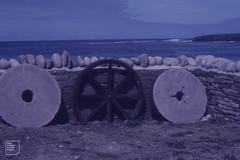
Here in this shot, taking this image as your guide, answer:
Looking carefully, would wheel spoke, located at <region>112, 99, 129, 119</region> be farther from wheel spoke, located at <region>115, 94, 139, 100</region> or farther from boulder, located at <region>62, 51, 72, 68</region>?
boulder, located at <region>62, 51, 72, 68</region>

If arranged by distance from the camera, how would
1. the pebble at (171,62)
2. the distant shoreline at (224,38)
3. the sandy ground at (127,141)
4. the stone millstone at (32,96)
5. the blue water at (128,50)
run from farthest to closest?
the distant shoreline at (224,38), the blue water at (128,50), the pebble at (171,62), the stone millstone at (32,96), the sandy ground at (127,141)

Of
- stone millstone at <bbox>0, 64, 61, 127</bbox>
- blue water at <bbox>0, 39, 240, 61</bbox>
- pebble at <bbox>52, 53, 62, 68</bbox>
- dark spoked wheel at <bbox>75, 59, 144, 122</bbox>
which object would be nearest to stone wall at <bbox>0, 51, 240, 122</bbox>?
pebble at <bbox>52, 53, 62, 68</bbox>

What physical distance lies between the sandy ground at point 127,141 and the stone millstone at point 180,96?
0.87 feet

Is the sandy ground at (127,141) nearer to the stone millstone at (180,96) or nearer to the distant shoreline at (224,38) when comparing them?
the stone millstone at (180,96)

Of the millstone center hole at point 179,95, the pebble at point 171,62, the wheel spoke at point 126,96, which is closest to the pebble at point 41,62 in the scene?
the wheel spoke at point 126,96

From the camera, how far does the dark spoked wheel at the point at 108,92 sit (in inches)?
297

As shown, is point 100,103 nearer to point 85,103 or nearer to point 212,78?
point 85,103

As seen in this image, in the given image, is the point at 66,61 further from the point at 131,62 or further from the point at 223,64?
the point at 223,64

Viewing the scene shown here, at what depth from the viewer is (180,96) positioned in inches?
314

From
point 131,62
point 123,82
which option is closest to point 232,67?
point 131,62

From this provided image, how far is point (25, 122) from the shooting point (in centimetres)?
679

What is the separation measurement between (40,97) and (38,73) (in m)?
0.49

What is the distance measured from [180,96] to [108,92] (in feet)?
5.55

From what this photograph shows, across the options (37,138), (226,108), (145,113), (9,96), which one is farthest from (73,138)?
(226,108)
